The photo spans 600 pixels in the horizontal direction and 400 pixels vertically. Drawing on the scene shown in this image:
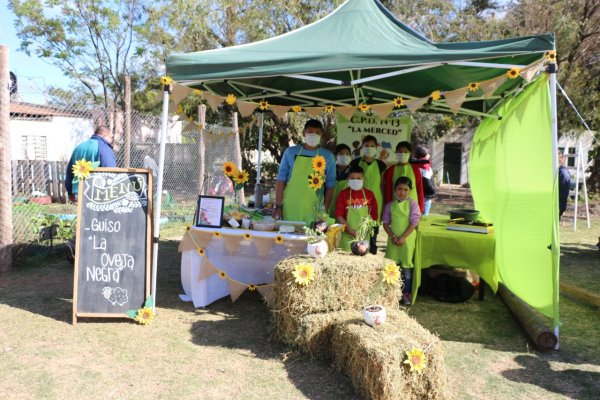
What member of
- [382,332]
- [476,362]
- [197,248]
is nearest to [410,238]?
[476,362]

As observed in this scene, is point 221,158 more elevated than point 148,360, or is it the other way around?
point 221,158

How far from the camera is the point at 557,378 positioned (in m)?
3.28

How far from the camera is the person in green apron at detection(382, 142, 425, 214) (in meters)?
5.11

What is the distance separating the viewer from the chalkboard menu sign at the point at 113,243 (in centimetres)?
416

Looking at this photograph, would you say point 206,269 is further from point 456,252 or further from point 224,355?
point 456,252

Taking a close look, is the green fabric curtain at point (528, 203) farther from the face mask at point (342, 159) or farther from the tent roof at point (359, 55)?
the face mask at point (342, 159)

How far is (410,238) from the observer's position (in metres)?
4.71

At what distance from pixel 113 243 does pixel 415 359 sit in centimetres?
287

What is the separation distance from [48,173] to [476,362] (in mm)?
13031

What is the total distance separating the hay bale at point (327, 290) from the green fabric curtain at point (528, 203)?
1315mm

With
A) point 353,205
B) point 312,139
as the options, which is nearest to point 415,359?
point 353,205

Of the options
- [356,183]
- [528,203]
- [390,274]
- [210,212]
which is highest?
[356,183]

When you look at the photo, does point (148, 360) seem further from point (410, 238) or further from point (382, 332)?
point (410, 238)

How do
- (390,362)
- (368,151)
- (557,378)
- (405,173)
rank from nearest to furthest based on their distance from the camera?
1. (390,362)
2. (557,378)
3. (405,173)
4. (368,151)
